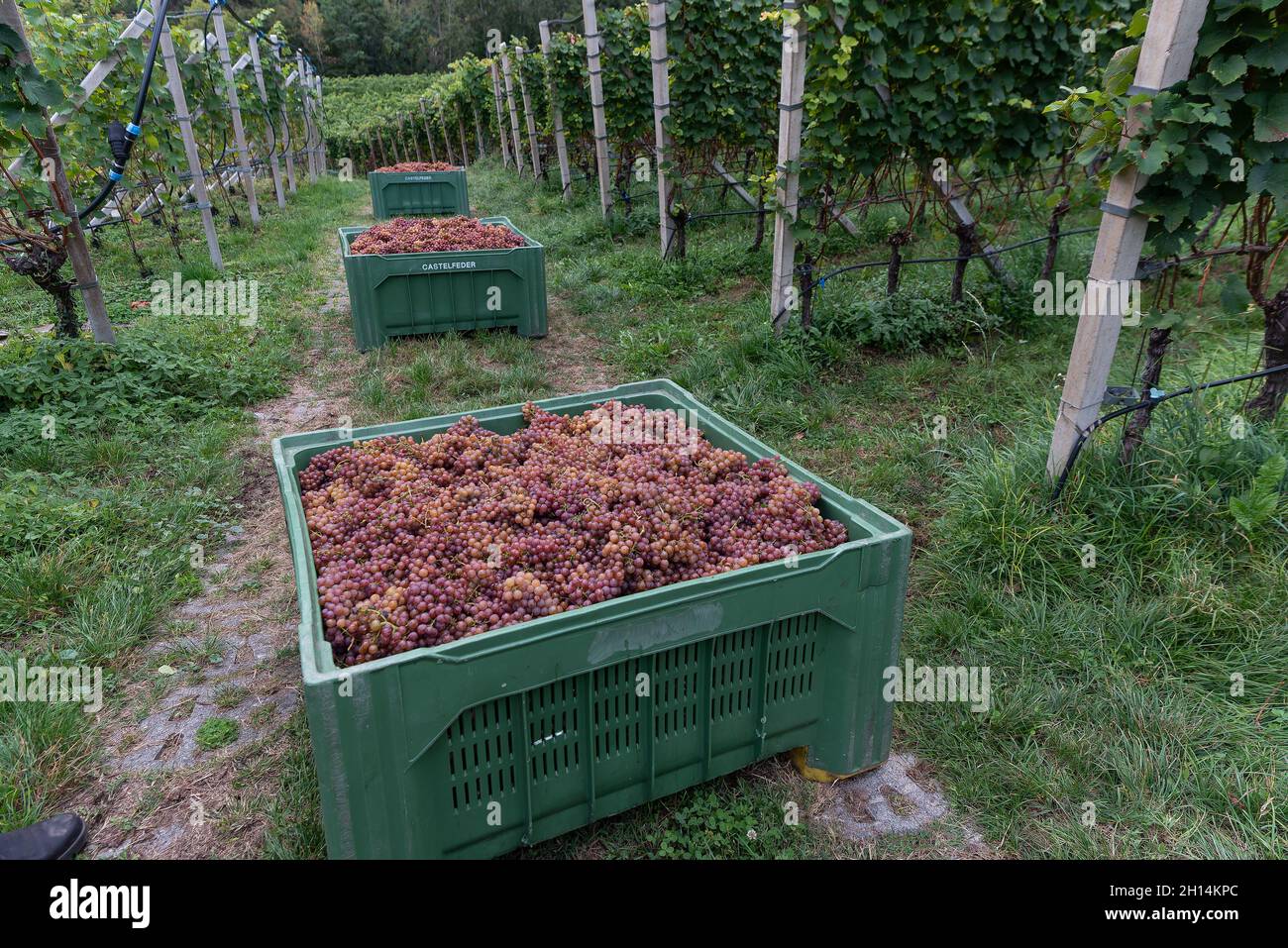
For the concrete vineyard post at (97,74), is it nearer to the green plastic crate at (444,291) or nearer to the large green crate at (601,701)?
the green plastic crate at (444,291)

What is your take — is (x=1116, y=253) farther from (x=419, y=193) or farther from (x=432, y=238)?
(x=419, y=193)

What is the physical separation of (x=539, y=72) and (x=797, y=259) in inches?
399

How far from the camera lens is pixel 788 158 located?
5.71m

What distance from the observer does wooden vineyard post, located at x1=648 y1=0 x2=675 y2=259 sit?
739 centimetres

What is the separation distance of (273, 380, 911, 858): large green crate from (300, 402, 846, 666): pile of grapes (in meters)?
0.13

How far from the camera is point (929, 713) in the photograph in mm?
2840

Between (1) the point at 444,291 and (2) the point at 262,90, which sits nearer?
(1) the point at 444,291

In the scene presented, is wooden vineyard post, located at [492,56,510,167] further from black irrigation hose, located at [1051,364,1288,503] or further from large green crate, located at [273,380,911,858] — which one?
large green crate, located at [273,380,911,858]

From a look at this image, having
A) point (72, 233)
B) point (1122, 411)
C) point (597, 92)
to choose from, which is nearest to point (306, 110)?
point (597, 92)

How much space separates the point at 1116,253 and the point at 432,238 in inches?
205

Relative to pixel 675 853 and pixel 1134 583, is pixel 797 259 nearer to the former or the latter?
pixel 1134 583

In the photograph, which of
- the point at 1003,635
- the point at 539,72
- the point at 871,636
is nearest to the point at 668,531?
the point at 871,636

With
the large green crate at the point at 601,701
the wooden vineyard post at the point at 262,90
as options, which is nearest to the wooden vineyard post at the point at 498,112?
the wooden vineyard post at the point at 262,90
